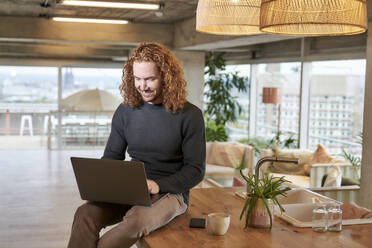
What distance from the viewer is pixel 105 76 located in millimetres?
13633

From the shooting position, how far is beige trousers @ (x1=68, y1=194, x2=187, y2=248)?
2.38 m

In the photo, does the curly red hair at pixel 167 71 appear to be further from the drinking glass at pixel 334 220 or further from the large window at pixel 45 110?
the large window at pixel 45 110

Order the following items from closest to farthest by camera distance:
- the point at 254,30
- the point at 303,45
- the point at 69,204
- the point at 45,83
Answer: the point at 254,30 < the point at 69,204 < the point at 303,45 < the point at 45,83

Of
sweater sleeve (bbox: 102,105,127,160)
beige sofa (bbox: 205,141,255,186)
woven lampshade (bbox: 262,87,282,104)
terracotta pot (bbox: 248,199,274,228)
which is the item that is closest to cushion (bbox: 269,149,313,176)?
beige sofa (bbox: 205,141,255,186)

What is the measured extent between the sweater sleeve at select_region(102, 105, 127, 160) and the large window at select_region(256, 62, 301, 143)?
18.5 ft

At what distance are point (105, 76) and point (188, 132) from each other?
1116 centimetres

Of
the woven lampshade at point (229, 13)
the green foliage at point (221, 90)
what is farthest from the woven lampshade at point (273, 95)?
the woven lampshade at point (229, 13)

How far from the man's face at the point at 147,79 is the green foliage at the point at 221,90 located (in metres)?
7.68

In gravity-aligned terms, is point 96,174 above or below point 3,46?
below

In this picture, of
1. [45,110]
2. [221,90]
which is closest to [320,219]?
[221,90]

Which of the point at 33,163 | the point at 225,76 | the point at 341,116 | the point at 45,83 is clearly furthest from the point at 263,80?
the point at 45,83

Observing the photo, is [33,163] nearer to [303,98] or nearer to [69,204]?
[69,204]

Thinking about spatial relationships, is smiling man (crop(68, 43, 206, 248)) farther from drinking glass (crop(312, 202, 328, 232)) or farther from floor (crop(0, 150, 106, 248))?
floor (crop(0, 150, 106, 248))

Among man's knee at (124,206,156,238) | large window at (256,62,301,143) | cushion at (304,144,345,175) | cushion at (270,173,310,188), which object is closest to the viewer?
man's knee at (124,206,156,238)
